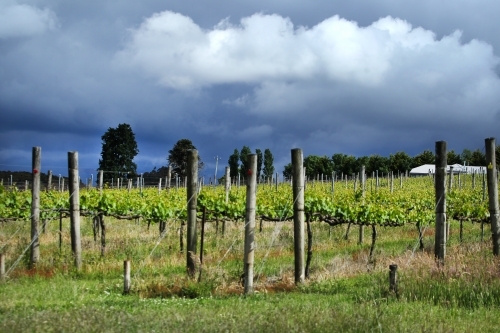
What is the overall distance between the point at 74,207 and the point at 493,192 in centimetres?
973

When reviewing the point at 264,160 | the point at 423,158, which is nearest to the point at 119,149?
the point at 264,160

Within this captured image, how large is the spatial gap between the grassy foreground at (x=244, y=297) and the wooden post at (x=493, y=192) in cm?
56

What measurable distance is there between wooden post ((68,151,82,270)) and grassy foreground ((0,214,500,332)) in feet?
1.07

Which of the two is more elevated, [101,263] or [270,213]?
[270,213]

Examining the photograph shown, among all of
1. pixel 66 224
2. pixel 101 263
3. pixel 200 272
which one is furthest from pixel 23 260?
pixel 66 224

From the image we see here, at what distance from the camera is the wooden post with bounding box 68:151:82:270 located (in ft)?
48.0

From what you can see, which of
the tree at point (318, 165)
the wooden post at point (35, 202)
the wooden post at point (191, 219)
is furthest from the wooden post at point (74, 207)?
the tree at point (318, 165)

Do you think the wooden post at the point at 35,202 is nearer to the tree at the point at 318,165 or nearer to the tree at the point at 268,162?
the tree at the point at 268,162

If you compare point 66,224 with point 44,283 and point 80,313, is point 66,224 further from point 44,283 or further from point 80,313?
point 80,313

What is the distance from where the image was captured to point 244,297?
33.7ft

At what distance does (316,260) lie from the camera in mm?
16094

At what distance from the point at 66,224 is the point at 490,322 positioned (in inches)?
950

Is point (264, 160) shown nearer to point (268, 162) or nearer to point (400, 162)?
point (268, 162)

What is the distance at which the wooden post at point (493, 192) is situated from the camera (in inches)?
509
